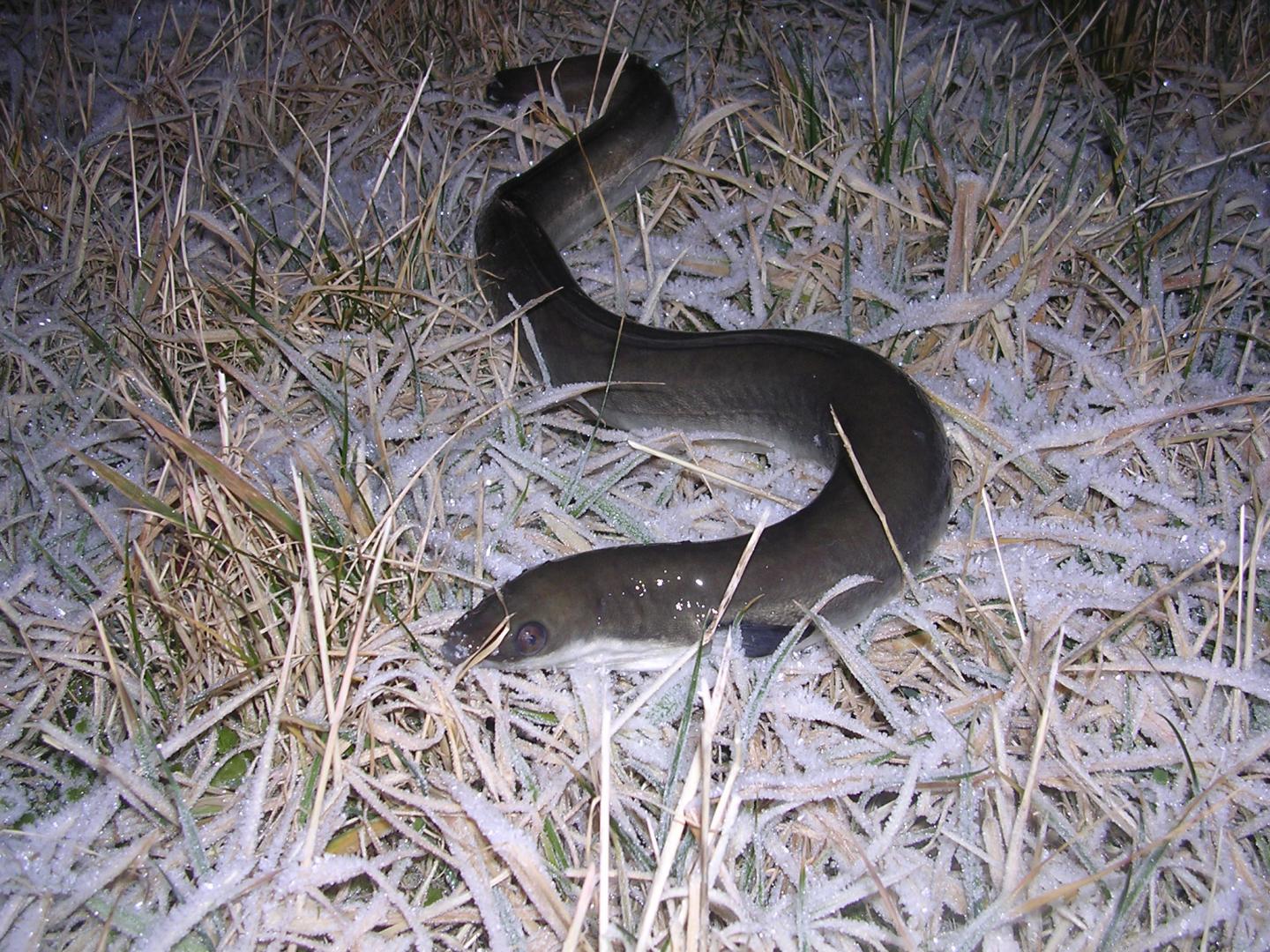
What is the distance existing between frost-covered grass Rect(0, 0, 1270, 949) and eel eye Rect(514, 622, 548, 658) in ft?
0.25

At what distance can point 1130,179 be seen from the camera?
8.71ft

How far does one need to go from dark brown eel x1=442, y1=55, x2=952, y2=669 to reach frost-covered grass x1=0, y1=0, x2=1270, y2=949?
0.28 feet

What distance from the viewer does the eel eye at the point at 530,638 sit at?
168 cm

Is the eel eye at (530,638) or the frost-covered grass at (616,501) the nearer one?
the frost-covered grass at (616,501)

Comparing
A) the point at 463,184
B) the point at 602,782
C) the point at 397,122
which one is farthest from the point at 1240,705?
the point at 397,122

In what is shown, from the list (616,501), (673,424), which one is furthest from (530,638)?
(673,424)

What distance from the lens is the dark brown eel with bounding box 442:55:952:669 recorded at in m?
1.76

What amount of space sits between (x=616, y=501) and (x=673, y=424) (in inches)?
13.0

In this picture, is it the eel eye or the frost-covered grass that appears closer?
the frost-covered grass

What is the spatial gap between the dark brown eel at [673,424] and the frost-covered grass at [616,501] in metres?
0.08

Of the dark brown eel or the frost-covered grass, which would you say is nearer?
the frost-covered grass

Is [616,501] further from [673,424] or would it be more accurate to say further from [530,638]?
[530,638]

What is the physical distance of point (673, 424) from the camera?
2268mm

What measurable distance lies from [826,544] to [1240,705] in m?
0.77
